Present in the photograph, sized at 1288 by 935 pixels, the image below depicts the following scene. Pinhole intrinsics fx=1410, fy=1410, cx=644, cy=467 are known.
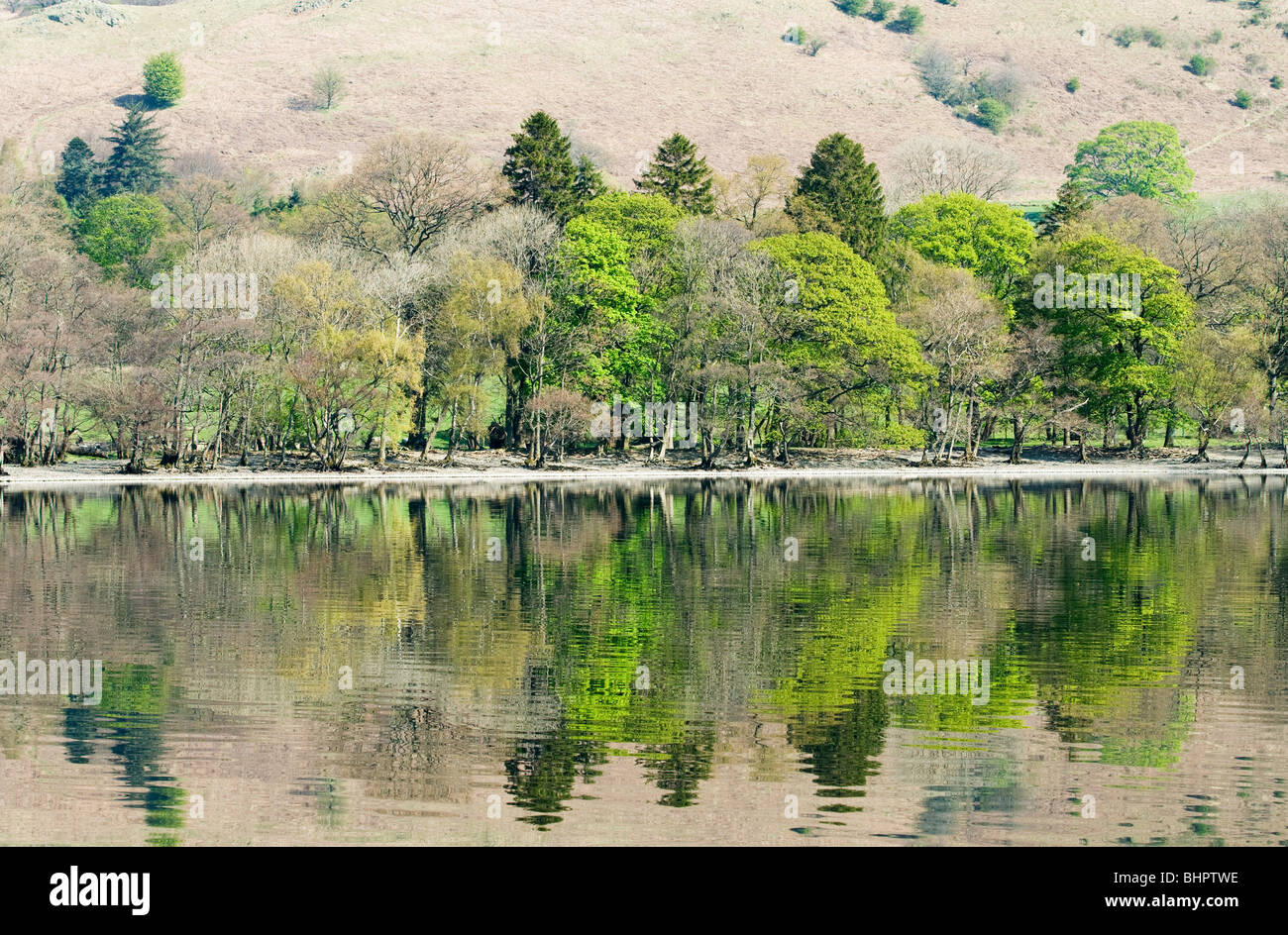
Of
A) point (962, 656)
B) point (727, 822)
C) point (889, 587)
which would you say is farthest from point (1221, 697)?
point (889, 587)

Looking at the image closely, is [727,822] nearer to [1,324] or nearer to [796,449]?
[1,324]

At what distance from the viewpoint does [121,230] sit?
4232 inches

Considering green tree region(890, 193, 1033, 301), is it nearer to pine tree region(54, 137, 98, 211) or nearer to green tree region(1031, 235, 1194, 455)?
green tree region(1031, 235, 1194, 455)

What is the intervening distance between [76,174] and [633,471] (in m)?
89.7

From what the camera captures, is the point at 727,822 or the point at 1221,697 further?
the point at 1221,697

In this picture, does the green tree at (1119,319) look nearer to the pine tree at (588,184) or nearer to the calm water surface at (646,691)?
the pine tree at (588,184)

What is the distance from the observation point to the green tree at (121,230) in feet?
345

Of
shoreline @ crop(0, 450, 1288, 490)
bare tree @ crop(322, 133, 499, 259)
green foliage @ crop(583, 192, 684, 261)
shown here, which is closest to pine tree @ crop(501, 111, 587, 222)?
bare tree @ crop(322, 133, 499, 259)

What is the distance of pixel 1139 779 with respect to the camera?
16141 millimetres

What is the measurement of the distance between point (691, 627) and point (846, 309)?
5897 cm

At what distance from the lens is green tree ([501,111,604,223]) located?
9081cm

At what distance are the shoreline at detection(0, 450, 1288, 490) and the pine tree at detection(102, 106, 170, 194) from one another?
68235 millimetres

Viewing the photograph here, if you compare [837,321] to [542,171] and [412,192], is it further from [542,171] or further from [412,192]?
[412,192]

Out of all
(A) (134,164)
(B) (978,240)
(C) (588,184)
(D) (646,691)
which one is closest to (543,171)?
(C) (588,184)
